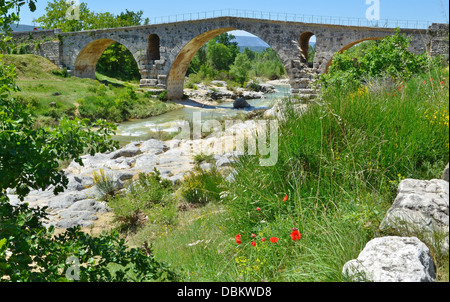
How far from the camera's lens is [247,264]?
3.18 metres

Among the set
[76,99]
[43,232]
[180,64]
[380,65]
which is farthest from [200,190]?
[180,64]

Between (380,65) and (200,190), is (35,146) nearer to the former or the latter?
(200,190)

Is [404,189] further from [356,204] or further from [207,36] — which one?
[207,36]

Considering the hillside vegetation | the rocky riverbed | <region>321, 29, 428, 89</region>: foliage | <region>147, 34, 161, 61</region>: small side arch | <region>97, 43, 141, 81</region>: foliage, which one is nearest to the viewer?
the hillside vegetation

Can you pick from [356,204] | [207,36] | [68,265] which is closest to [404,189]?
[356,204]

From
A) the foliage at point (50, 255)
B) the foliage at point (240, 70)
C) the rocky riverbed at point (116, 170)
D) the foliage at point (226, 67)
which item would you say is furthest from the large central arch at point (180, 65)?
the foliage at point (50, 255)

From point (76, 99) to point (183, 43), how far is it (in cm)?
894

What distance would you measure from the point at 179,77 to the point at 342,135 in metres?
29.3

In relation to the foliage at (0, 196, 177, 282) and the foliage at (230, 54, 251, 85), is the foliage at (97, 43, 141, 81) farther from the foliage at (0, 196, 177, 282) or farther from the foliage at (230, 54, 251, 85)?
the foliage at (0, 196, 177, 282)

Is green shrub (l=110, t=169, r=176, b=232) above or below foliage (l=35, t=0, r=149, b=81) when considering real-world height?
below

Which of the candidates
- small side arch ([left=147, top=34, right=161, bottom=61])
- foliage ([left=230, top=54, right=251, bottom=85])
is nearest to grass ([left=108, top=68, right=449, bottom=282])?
small side arch ([left=147, top=34, right=161, bottom=61])

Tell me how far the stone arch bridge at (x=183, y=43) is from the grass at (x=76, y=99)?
3.22 meters

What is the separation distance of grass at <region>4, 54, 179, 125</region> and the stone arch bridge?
322 centimetres

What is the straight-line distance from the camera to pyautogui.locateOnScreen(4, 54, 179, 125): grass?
21.1 m
